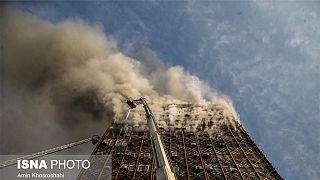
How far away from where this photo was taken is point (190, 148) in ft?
108

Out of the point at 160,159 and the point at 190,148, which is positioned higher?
the point at 190,148

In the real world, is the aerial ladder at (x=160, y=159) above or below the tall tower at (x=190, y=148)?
below

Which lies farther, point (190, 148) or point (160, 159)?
point (190, 148)

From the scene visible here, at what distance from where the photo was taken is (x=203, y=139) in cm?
3569

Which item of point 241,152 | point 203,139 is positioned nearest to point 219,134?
point 203,139

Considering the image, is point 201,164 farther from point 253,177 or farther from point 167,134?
point 167,134

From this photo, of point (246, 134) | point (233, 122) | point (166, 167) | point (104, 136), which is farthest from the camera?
point (233, 122)

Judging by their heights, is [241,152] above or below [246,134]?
below

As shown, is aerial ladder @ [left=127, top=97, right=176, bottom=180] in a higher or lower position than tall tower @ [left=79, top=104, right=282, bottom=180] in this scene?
lower

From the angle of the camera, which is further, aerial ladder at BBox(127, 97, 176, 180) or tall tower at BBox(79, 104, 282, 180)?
tall tower at BBox(79, 104, 282, 180)

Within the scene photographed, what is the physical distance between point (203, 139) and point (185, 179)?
10298 mm

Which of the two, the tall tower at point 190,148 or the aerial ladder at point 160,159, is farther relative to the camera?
the tall tower at point 190,148

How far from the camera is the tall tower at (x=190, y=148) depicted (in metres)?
27.5

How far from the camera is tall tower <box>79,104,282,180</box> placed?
27516 mm
